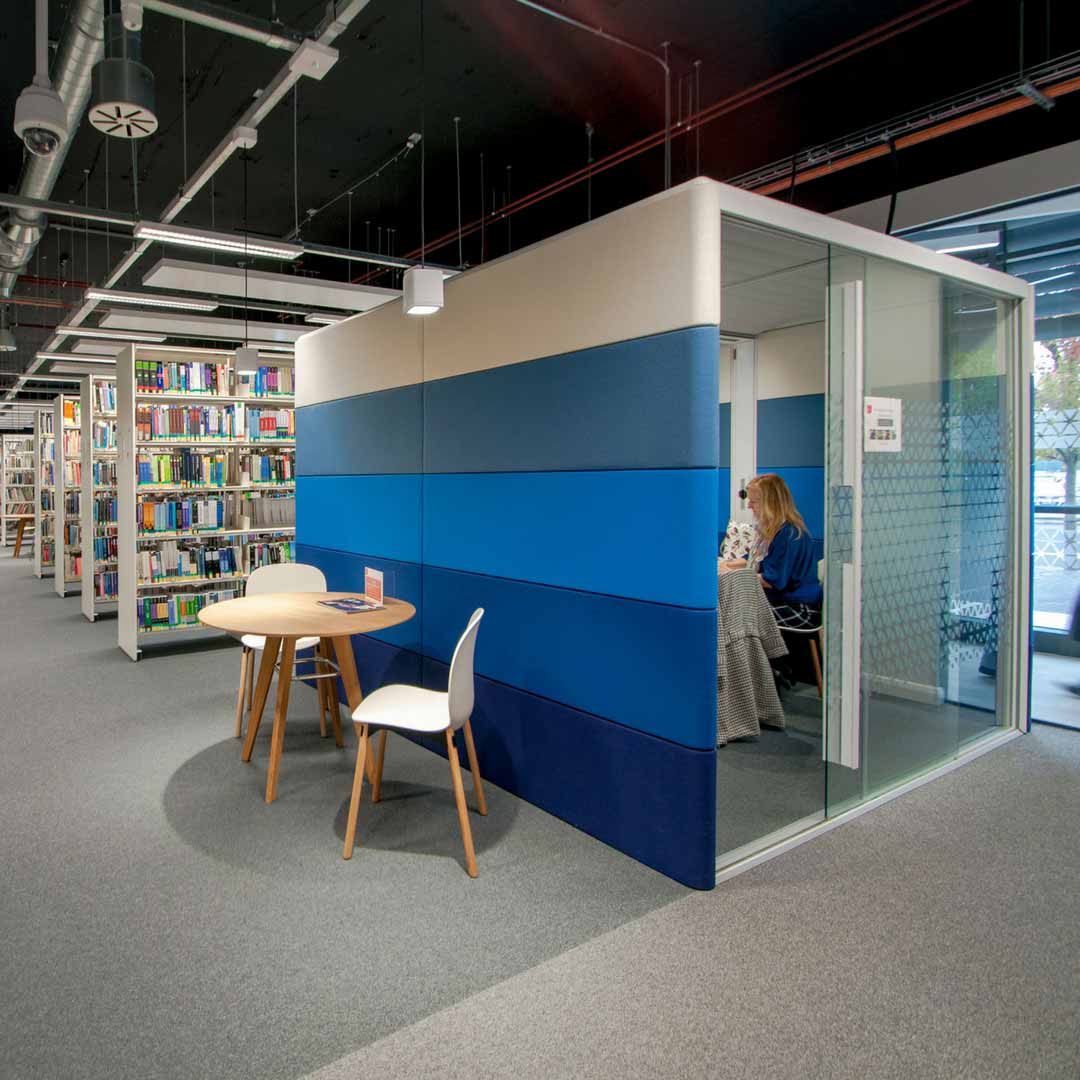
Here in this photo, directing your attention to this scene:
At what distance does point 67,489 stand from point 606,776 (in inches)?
373

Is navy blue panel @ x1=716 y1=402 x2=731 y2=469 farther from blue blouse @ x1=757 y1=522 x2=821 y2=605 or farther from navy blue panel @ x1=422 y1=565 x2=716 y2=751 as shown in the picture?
navy blue panel @ x1=422 y1=565 x2=716 y2=751

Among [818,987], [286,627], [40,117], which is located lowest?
[818,987]

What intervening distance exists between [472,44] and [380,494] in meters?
2.97

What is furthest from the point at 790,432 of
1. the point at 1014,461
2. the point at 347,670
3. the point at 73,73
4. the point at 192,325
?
the point at 192,325

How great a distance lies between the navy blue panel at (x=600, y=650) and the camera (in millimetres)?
2650

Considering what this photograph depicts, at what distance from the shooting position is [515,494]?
340 centimetres

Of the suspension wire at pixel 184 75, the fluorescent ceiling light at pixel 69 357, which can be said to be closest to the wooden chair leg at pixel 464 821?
the suspension wire at pixel 184 75

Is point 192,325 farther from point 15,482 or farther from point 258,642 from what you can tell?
point 15,482

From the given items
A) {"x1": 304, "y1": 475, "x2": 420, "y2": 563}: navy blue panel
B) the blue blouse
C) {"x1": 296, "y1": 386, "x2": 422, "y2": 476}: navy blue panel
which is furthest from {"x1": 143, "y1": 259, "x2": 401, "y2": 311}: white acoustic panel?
the blue blouse

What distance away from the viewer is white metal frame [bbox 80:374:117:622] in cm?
768

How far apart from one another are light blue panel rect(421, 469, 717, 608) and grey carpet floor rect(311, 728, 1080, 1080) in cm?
109

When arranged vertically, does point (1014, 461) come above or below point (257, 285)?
below

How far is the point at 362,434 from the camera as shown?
180 inches

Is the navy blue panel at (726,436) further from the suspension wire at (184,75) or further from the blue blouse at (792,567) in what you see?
the suspension wire at (184,75)
